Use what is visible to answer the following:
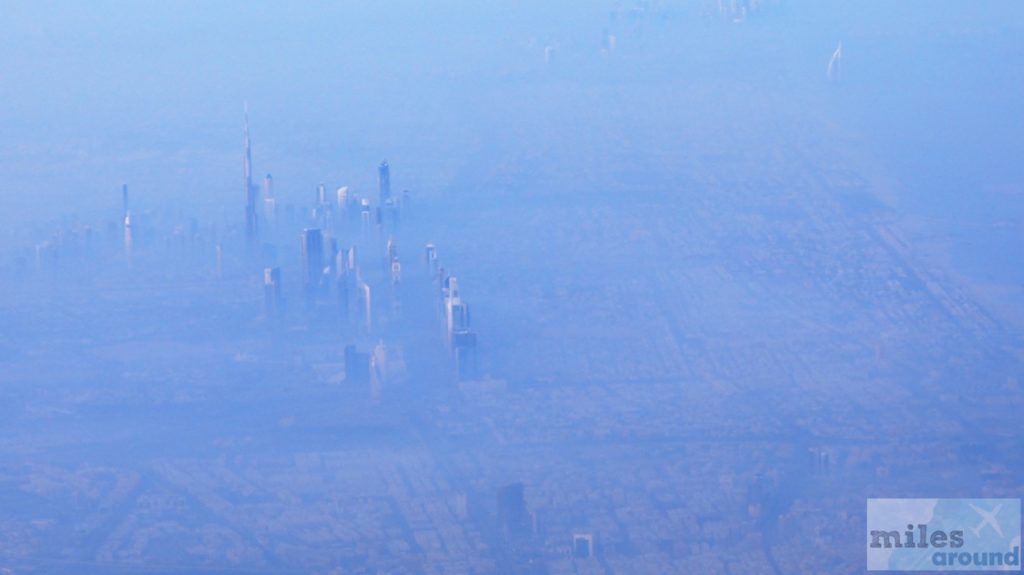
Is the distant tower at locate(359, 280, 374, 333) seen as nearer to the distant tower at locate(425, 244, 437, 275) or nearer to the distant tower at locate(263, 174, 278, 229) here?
the distant tower at locate(425, 244, 437, 275)

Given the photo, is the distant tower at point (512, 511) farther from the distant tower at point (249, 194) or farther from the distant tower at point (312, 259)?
the distant tower at point (249, 194)

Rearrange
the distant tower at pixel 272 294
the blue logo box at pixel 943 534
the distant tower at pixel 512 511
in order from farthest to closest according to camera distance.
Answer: the distant tower at pixel 272 294
the distant tower at pixel 512 511
the blue logo box at pixel 943 534

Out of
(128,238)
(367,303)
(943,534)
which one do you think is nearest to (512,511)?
(943,534)

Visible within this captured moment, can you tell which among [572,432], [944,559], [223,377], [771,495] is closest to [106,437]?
[223,377]

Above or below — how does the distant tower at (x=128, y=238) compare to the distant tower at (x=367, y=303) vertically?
above

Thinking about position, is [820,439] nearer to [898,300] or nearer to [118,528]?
[898,300]

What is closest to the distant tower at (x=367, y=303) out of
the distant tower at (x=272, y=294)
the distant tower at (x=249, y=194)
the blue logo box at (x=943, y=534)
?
the distant tower at (x=272, y=294)

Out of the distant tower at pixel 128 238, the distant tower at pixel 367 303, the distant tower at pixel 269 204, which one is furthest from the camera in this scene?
the distant tower at pixel 269 204
